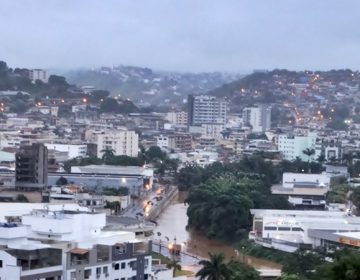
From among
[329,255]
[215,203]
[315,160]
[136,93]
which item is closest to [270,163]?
[315,160]

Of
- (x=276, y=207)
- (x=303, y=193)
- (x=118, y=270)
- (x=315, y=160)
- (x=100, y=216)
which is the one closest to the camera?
(x=118, y=270)

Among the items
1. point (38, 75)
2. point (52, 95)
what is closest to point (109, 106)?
point (52, 95)

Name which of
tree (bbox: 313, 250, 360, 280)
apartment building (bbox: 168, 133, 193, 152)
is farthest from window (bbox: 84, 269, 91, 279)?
apartment building (bbox: 168, 133, 193, 152)

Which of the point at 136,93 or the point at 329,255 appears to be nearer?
the point at 329,255

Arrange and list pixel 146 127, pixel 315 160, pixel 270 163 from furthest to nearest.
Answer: pixel 146 127, pixel 315 160, pixel 270 163

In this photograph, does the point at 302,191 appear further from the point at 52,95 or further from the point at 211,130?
the point at 52,95

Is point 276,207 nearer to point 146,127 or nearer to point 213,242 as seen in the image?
point 213,242
